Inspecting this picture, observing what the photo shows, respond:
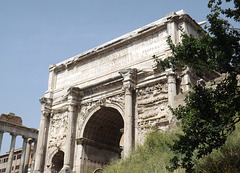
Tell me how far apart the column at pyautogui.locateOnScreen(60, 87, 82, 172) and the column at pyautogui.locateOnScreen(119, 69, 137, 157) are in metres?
4.37

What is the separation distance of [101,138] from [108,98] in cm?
367

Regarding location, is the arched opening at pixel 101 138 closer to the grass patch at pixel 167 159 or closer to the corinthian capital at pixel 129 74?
the corinthian capital at pixel 129 74

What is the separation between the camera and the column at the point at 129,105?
18.0m

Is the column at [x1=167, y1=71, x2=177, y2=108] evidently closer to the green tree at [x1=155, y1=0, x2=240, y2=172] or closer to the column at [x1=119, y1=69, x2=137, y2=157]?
the column at [x1=119, y1=69, x2=137, y2=157]

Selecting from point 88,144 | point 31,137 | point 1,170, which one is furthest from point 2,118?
point 1,170

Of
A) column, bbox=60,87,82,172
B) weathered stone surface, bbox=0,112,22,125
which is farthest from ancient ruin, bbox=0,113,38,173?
column, bbox=60,87,82,172

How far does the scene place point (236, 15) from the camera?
24.7 feet

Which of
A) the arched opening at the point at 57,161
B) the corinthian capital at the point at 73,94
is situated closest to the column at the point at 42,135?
the arched opening at the point at 57,161

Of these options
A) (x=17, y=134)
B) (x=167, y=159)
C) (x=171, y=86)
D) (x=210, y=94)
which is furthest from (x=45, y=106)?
(x=210, y=94)

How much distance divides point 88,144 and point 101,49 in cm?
662

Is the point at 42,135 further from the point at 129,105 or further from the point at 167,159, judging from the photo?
the point at 167,159

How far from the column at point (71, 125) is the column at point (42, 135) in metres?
2.71

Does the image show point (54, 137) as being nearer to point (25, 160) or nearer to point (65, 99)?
point (65, 99)

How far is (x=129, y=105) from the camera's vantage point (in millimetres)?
18828
